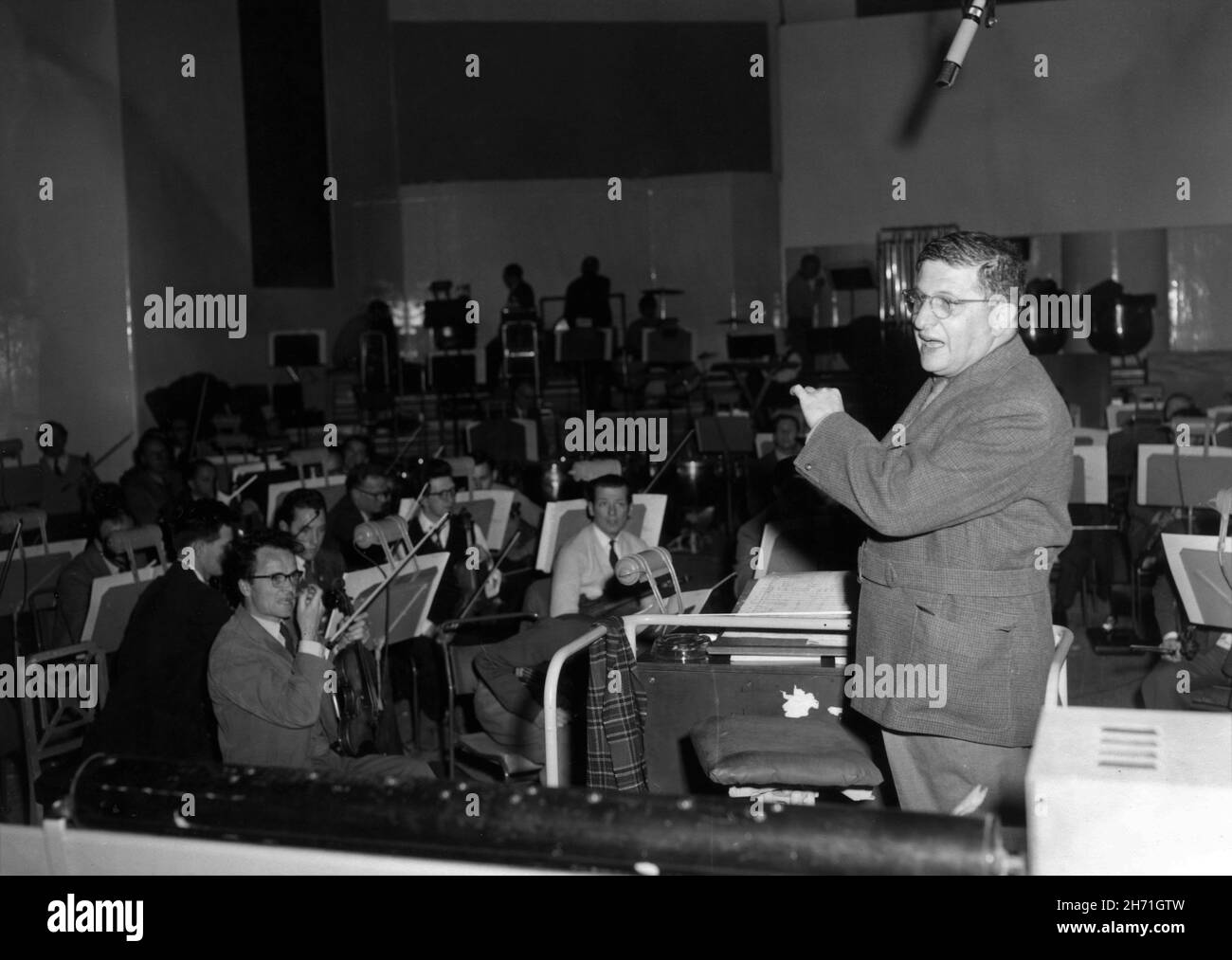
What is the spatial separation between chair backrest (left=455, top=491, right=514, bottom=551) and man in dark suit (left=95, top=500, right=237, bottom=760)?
8.45 feet

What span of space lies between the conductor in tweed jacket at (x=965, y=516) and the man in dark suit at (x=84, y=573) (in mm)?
3087

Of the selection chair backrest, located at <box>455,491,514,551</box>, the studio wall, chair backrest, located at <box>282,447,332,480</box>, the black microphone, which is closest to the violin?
chair backrest, located at <box>455,491,514,551</box>

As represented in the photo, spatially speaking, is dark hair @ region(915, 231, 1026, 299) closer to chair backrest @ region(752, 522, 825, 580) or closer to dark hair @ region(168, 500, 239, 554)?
chair backrest @ region(752, 522, 825, 580)

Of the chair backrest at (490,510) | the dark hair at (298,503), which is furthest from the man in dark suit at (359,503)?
the dark hair at (298,503)

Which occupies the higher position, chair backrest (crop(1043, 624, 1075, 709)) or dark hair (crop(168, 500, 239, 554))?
dark hair (crop(168, 500, 239, 554))

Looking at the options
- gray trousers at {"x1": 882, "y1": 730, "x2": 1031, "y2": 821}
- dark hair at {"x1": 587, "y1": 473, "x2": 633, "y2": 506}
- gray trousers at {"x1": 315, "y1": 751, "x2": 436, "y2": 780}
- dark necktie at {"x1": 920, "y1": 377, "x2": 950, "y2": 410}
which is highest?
dark necktie at {"x1": 920, "y1": 377, "x2": 950, "y2": 410}

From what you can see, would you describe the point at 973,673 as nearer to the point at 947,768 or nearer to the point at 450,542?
the point at 947,768

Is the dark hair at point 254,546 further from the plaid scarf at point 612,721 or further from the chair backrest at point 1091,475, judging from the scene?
the chair backrest at point 1091,475

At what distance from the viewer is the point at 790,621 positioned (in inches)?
104

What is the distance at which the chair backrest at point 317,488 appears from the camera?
608cm

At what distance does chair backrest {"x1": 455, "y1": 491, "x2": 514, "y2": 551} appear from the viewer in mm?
6359

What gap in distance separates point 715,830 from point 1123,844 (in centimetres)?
34

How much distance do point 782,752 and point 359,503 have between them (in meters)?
4.14

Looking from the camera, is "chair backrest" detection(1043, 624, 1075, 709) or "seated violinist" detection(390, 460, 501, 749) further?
"seated violinist" detection(390, 460, 501, 749)
